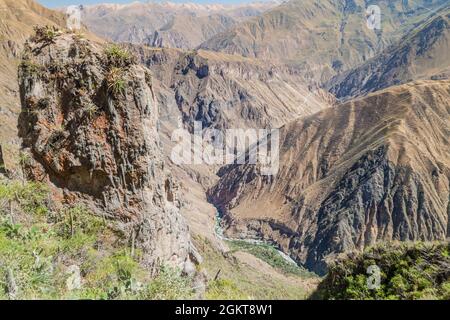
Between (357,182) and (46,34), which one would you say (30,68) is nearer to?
(46,34)

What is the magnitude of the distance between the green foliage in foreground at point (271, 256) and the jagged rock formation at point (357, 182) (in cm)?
498

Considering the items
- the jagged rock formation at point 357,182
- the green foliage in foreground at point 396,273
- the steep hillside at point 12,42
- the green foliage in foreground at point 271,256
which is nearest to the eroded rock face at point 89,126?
the green foliage in foreground at point 396,273

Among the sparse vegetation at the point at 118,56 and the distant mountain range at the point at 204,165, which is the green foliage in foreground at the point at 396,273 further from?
the sparse vegetation at the point at 118,56

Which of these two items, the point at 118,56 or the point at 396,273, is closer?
the point at 396,273

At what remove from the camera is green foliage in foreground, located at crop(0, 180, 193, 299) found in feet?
40.7

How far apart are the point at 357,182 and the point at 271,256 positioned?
28.5m

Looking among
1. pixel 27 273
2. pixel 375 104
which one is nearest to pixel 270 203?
pixel 375 104

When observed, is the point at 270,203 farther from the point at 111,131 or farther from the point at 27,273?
the point at 27,273

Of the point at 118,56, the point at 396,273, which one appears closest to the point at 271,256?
the point at 118,56

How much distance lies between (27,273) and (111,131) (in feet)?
40.3

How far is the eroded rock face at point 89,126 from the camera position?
23516 millimetres

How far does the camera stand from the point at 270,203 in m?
120

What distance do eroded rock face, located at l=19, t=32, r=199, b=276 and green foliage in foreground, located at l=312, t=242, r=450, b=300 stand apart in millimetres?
9538

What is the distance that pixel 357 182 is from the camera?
102750mm
